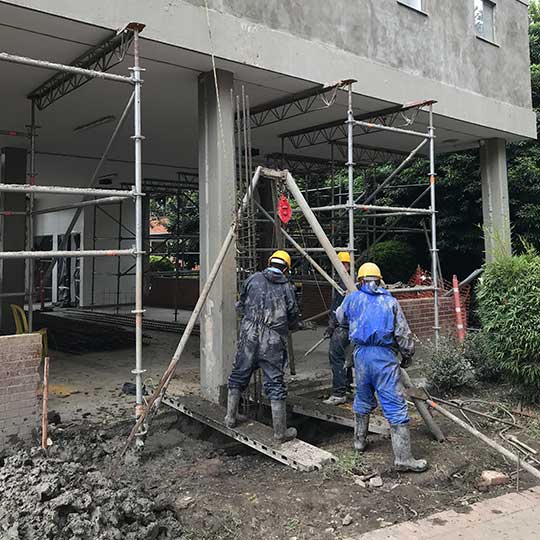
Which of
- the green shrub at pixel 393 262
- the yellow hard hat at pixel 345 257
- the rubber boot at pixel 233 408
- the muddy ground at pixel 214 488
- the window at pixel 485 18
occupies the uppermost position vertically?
the window at pixel 485 18

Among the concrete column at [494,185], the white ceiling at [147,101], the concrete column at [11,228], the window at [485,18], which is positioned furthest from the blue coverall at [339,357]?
the concrete column at [11,228]

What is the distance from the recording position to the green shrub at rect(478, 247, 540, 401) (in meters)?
6.10

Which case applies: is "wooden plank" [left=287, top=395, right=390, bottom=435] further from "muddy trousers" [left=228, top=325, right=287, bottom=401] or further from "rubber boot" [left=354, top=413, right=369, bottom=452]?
"muddy trousers" [left=228, top=325, right=287, bottom=401]

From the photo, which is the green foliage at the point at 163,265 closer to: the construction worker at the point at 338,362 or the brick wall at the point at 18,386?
the construction worker at the point at 338,362

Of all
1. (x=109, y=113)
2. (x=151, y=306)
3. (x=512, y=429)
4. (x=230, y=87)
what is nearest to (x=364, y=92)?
(x=230, y=87)

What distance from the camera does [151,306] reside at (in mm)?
19219

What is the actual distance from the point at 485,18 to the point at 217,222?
741 centimetres

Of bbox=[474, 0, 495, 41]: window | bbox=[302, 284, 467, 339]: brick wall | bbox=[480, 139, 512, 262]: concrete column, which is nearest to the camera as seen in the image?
bbox=[302, 284, 467, 339]: brick wall

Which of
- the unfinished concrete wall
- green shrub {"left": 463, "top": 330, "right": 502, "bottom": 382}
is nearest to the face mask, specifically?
green shrub {"left": 463, "top": 330, "right": 502, "bottom": 382}

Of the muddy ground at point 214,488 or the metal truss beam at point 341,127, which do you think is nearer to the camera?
the muddy ground at point 214,488

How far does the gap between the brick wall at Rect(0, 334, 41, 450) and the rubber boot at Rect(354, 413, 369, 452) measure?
2.94 meters

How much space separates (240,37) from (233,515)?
5.08m

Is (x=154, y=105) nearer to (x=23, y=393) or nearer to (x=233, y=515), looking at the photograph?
(x=23, y=393)

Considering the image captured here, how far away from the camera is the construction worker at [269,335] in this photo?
17.0 feet
